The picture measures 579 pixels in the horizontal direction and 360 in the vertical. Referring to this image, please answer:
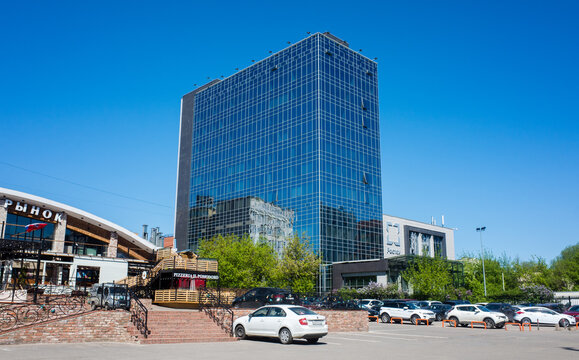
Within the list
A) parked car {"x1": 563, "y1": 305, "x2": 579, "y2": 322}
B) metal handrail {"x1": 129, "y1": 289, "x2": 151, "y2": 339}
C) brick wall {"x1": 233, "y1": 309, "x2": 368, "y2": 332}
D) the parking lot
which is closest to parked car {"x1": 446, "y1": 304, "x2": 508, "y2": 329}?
parked car {"x1": 563, "y1": 305, "x2": 579, "y2": 322}

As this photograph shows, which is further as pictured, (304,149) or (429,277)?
→ (304,149)

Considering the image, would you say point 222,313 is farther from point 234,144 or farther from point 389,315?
point 234,144

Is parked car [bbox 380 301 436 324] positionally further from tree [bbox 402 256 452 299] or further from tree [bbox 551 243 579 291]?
tree [bbox 551 243 579 291]

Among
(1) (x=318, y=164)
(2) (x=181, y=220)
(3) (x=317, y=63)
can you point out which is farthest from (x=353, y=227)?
(2) (x=181, y=220)

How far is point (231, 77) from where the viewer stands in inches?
3757

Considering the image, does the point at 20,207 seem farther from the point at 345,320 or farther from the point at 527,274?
the point at 527,274

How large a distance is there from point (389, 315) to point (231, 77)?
66.0 m

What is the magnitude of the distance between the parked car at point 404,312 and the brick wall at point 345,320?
29.7ft

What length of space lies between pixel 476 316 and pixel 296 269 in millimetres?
24905

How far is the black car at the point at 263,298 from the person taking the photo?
2991 centimetres

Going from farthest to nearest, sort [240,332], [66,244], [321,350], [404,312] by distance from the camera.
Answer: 1. [66,244]
2. [404,312]
3. [240,332]
4. [321,350]

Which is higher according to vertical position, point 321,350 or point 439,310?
point 439,310

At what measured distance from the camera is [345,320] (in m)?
29.4

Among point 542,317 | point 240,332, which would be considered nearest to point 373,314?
point 542,317
